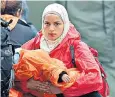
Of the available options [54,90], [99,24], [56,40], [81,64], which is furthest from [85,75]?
[99,24]

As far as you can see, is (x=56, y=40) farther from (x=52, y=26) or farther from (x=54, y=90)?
(x=54, y=90)

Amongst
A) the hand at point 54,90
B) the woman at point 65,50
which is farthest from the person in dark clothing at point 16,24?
the hand at point 54,90

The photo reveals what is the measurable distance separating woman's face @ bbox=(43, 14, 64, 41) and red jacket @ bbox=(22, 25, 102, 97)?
8 cm

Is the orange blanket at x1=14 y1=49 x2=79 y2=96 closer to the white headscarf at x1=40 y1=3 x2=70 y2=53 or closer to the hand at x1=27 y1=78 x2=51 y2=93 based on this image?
the hand at x1=27 y1=78 x2=51 y2=93

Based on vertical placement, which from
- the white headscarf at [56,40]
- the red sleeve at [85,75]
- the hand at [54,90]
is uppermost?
the white headscarf at [56,40]

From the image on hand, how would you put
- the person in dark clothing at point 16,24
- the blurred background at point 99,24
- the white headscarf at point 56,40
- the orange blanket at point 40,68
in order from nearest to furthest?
the orange blanket at point 40,68 → the white headscarf at point 56,40 → the person in dark clothing at point 16,24 → the blurred background at point 99,24

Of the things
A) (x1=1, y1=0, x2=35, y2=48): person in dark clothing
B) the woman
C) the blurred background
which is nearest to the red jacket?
the woman

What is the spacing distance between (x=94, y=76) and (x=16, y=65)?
561 mm

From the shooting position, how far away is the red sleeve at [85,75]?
309 cm

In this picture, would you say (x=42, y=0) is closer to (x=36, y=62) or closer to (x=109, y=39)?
(x=109, y=39)

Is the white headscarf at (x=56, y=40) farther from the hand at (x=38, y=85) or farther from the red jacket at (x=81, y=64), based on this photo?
the hand at (x=38, y=85)

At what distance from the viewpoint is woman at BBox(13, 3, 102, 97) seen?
3.10 meters

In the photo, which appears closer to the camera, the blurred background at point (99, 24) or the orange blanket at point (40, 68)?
the orange blanket at point (40, 68)

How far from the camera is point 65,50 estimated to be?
10.6ft
